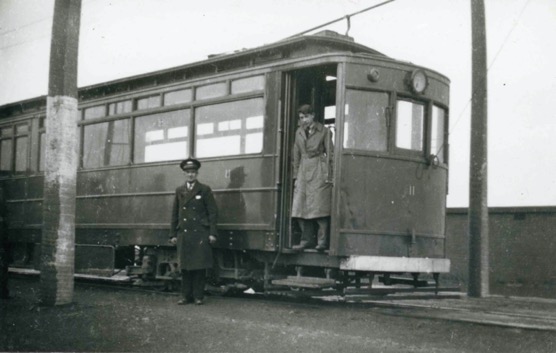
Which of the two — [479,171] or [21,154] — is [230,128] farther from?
[21,154]

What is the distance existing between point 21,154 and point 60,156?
18.4ft

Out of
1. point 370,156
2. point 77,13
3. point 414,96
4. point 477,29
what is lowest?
point 370,156

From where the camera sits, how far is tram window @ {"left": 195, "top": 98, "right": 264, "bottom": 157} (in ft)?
31.8

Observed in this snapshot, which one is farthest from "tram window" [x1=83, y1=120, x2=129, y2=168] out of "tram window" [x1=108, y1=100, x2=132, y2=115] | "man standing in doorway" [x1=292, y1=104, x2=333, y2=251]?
"man standing in doorway" [x1=292, y1=104, x2=333, y2=251]

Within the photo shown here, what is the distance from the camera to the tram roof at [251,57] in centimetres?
952

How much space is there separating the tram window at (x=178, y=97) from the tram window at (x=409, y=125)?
303 centimetres

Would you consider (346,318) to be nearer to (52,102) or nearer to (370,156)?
(370,156)

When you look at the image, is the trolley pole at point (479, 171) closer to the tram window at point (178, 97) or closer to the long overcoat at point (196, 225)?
the tram window at point (178, 97)

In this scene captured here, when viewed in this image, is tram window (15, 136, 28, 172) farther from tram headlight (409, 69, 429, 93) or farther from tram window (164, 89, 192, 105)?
tram headlight (409, 69, 429, 93)

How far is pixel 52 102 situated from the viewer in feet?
29.0

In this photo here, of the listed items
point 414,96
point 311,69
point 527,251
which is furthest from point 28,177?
point 527,251

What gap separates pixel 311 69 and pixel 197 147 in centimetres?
201

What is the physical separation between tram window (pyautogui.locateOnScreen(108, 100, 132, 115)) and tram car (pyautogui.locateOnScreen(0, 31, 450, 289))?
0.08ft

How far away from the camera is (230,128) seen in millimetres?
9984
